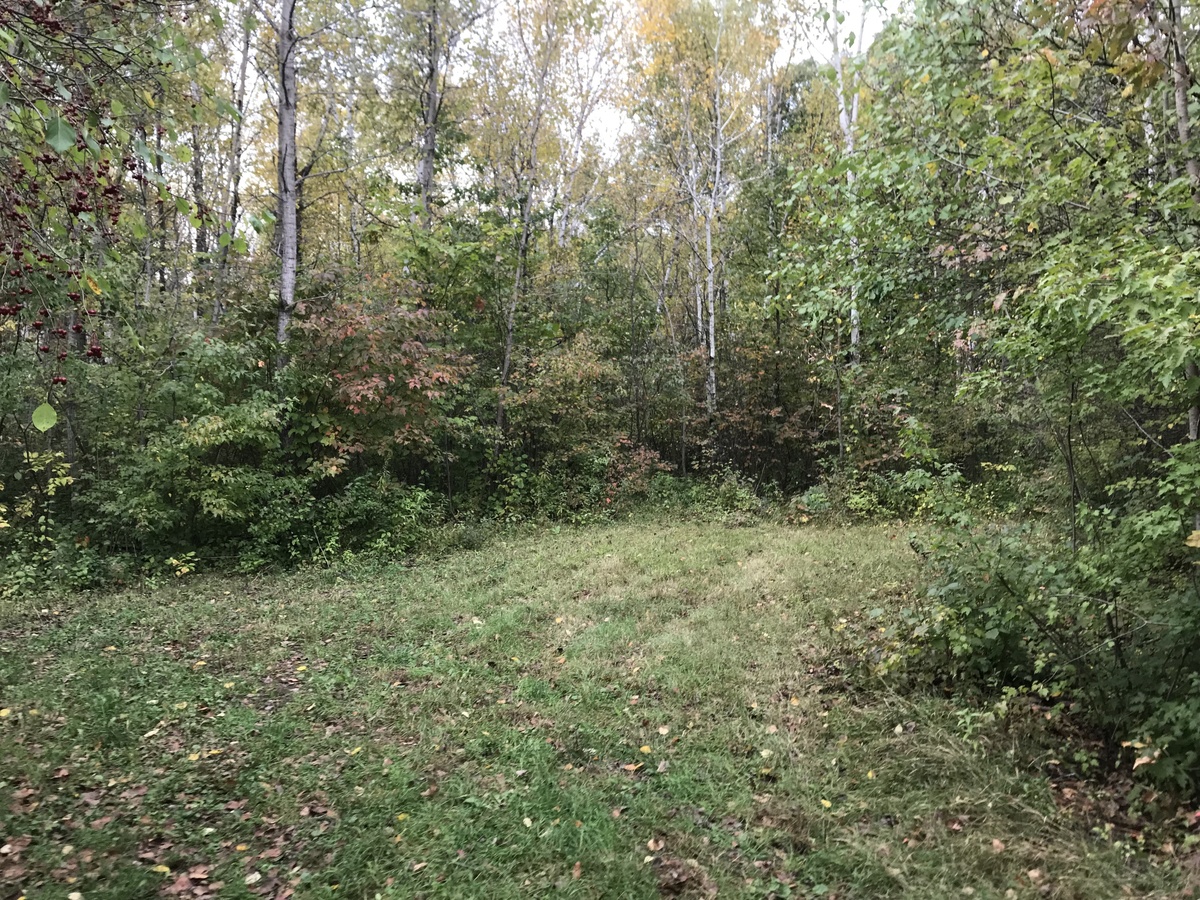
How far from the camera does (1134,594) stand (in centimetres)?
414

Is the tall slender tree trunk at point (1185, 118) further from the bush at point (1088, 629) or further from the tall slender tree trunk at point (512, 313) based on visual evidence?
the tall slender tree trunk at point (512, 313)

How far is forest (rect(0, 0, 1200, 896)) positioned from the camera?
348 cm

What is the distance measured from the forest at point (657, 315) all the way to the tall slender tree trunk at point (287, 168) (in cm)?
6

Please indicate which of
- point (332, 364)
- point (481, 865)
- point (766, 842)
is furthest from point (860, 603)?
point (332, 364)

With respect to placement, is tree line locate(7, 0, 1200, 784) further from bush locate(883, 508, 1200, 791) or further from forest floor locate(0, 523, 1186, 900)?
forest floor locate(0, 523, 1186, 900)

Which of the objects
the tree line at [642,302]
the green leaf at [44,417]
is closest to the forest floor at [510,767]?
the tree line at [642,302]

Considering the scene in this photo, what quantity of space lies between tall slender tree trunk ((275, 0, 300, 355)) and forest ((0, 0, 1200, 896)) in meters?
0.06

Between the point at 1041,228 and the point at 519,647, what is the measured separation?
5.35 meters

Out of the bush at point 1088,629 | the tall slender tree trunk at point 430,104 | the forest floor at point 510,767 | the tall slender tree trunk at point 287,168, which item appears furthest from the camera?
the tall slender tree trunk at point 430,104

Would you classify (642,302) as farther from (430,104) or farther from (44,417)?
(44,417)

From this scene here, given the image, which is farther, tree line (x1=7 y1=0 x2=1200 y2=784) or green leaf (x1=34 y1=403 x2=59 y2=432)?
tree line (x1=7 y1=0 x2=1200 y2=784)

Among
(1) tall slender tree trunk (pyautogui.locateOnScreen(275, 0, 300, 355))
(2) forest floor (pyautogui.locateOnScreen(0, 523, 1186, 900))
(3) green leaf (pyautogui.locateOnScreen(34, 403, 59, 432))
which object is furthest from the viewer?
(1) tall slender tree trunk (pyautogui.locateOnScreen(275, 0, 300, 355))

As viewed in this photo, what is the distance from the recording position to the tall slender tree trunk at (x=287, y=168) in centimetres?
969

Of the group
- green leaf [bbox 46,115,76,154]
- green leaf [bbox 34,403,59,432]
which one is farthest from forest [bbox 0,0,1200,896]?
green leaf [bbox 34,403,59,432]
